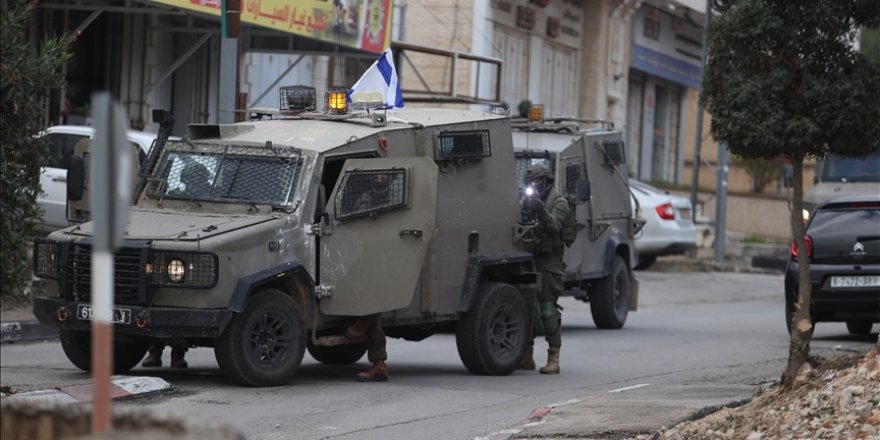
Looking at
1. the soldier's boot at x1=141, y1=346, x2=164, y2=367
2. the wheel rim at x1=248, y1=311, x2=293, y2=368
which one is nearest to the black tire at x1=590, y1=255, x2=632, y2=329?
the soldier's boot at x1=141, y1=346, x2=164, y2=367

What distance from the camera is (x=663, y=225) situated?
25.2m

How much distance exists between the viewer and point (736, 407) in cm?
1023

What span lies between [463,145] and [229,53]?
331 centimetres

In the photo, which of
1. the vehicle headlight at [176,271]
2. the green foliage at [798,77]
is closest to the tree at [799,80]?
the green foliage at [798,77]

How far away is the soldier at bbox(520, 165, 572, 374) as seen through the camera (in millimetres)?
13484

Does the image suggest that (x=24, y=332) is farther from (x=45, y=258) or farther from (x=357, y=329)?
(x=357, y=329)

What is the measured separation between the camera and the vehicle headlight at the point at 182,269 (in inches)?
427

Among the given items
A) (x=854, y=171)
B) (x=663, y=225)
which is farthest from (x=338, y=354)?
(x=854, y=171)

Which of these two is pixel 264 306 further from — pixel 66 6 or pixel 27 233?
pixel 66 6

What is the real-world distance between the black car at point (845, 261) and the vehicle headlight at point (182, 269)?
7062mm

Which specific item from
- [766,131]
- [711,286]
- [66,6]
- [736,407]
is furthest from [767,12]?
[711,286]

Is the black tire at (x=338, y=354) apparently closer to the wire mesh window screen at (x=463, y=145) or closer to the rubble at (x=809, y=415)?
the wire mesh window screen at (x=463, y=145)

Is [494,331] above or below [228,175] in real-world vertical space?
below

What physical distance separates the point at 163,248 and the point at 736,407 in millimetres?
4081
